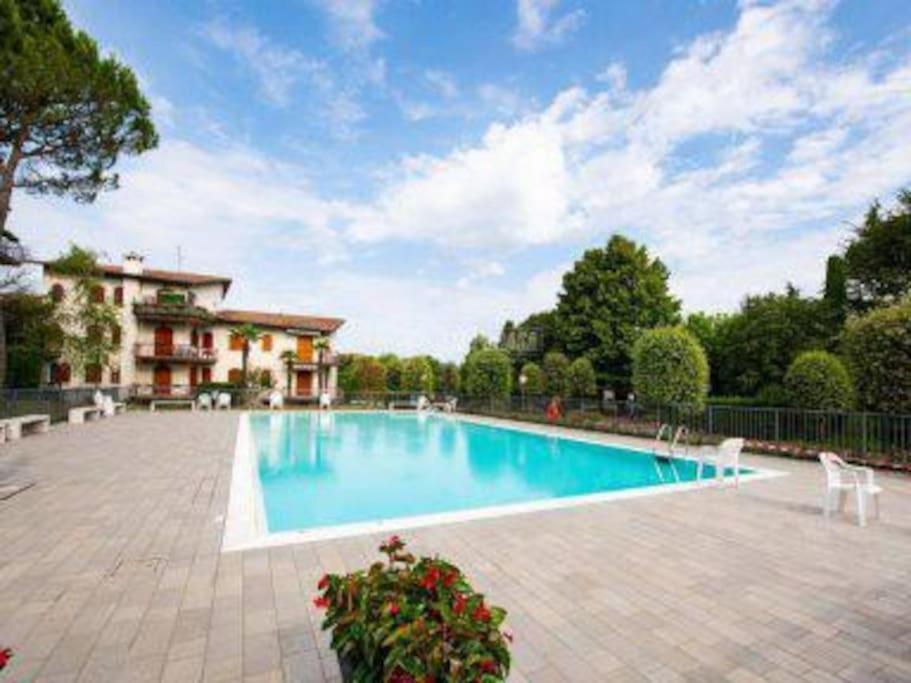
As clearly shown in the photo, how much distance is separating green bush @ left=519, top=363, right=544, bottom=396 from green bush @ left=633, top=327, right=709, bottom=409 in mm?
11305

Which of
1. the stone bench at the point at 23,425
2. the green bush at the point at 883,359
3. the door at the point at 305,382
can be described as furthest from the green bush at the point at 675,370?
the door at the point at 305,382

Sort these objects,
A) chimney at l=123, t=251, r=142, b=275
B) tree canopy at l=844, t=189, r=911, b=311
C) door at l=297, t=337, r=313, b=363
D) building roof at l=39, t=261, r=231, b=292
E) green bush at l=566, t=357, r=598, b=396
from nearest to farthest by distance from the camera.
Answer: tree canopy at l=844, t=189, r=911, b=311, green bush at l=566, t=357, r=598, b=396, building roof at l=39, t=261, r=231, b=292, chimney at l=123, t=251, r=142, b=275, door at l=297, t=337, r=313, b=363

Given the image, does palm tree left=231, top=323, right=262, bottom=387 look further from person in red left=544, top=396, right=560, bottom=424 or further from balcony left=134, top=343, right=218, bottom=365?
person in red left=544, top=396, right=560, bottom=424

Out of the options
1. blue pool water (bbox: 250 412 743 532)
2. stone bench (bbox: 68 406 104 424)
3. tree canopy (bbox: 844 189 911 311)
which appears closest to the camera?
blue pool water (bbox: 250 412 743 532)

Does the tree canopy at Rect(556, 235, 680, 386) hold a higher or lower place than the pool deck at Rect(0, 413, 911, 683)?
higher

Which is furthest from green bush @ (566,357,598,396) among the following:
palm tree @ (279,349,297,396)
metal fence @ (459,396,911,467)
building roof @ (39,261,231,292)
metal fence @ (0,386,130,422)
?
building roof @ (39,261,231,292)

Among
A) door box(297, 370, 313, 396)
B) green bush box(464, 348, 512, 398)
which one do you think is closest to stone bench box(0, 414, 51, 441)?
green bush box(464, 348, 512, 398)

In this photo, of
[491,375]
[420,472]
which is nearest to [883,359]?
[420,472]

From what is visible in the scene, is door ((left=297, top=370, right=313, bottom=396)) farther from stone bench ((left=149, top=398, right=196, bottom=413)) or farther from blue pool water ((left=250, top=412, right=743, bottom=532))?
blue pool water ((left=250, top=412, right=743, bottom=532))

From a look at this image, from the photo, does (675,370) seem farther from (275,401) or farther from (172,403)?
(172,403)

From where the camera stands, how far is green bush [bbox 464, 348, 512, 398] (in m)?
28.0

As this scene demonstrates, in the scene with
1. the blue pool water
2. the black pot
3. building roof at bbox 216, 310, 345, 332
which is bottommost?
the blue pool water

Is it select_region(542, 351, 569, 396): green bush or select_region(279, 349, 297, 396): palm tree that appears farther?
select_region(279, 349, 297, 396): palm tree

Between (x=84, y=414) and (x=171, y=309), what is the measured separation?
45.4 feet
